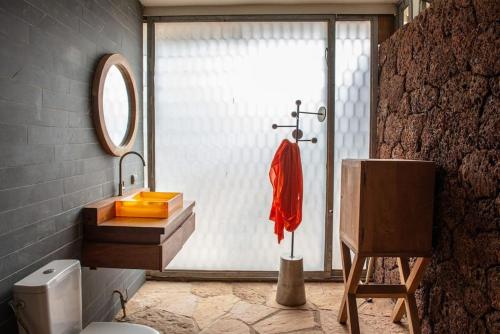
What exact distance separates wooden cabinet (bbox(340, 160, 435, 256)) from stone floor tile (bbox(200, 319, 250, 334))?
107 centimetres

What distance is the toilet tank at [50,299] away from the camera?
1690mm

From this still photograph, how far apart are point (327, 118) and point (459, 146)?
1.55 metres

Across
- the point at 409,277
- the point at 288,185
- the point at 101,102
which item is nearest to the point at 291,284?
the point at 288,185

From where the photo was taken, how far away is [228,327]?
2.93 metres

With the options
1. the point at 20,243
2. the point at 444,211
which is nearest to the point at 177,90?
the point at 20,243

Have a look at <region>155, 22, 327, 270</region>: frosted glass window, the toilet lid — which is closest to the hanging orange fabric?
<region>155, 22, 327, 270</region>: frosted glass window

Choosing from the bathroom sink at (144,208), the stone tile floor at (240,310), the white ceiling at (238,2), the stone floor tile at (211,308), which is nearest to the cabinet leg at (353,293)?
the stone tile floor at (240,310)

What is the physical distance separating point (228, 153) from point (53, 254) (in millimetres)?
1919

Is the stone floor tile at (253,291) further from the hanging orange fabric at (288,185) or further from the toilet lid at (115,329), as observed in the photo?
the toilet lid at (115,329)

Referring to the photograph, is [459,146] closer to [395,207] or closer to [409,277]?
[395,207]

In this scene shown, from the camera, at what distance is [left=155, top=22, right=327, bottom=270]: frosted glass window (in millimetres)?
3715

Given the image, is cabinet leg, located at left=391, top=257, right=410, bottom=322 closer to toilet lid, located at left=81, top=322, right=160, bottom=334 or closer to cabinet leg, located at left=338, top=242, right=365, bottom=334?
cabinet leg, located at left=338, top=242, right=365, bottom=334

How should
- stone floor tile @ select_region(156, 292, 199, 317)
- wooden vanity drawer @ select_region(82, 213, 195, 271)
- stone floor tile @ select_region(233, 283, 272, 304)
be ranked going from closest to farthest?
wooden vanity drawer @ select_region(82, 213, 195, 271), stone floor tile @ select_region(156, 292, 199, 317), stone floor tile @ select_region(233, 283, 272, 304)

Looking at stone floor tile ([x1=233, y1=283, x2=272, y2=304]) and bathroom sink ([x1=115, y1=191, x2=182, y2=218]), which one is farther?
stone floor tile ([x1=233, y1=283, x2=272, y2=304])
